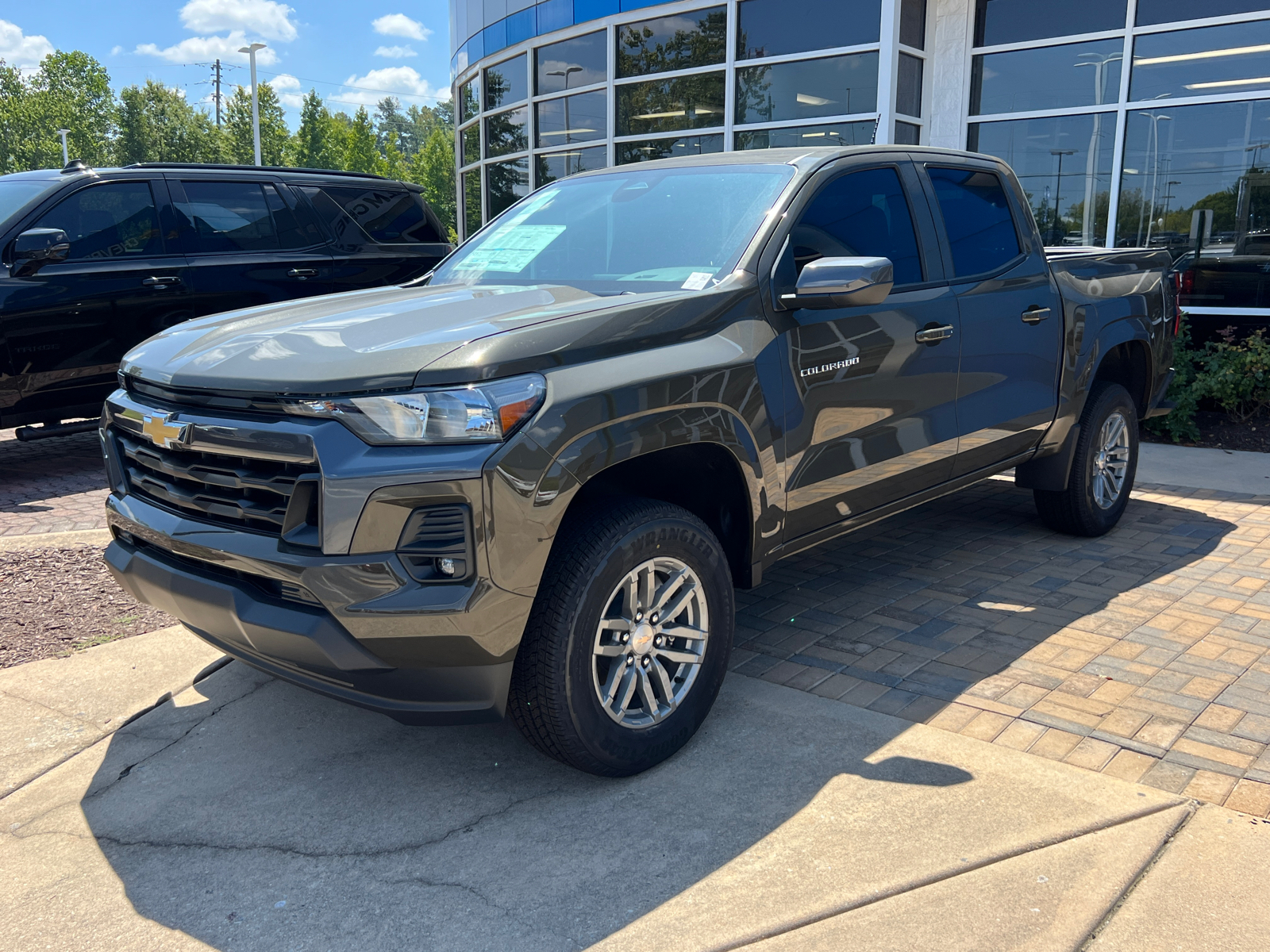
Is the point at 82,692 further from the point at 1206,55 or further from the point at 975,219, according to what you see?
the point at 1206,55

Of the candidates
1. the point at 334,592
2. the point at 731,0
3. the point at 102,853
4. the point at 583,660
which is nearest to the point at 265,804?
the point at 102,853

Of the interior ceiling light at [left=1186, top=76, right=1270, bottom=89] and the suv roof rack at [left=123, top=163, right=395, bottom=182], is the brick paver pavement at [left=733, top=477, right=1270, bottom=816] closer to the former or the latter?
the suv roof rack at [left=123, top=163, right=395, bottom=182]

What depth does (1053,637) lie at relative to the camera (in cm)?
434

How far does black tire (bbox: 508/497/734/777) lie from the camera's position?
114 inches

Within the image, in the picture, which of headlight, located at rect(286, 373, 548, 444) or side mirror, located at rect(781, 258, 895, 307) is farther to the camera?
side mirror, located at rect(781, 258, 895, 307)

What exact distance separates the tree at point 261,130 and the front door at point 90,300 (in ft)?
195

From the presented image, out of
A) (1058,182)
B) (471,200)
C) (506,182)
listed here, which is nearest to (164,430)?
(1058,182)

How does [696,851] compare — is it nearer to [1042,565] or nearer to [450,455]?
[450,455]

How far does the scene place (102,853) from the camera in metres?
2.88

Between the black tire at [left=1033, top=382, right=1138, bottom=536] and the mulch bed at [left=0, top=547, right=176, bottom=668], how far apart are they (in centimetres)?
442

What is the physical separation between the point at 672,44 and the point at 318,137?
65842 mm

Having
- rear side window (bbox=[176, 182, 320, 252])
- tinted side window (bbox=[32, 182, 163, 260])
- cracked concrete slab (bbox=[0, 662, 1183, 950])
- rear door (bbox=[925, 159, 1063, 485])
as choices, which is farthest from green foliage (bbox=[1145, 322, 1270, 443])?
tinted side window (bbox=[32, 182, 163, 260])

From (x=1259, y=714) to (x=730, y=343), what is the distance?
2219 millimetres

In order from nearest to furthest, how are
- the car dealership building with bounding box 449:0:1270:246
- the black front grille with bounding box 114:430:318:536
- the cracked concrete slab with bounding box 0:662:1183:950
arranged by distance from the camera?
the cracked concrete slab with bounding box 0:662:1183:950 → the black front grille with bounding box 114:430:318:536 → the car dealership building with bounding box 449:0:1270:246
